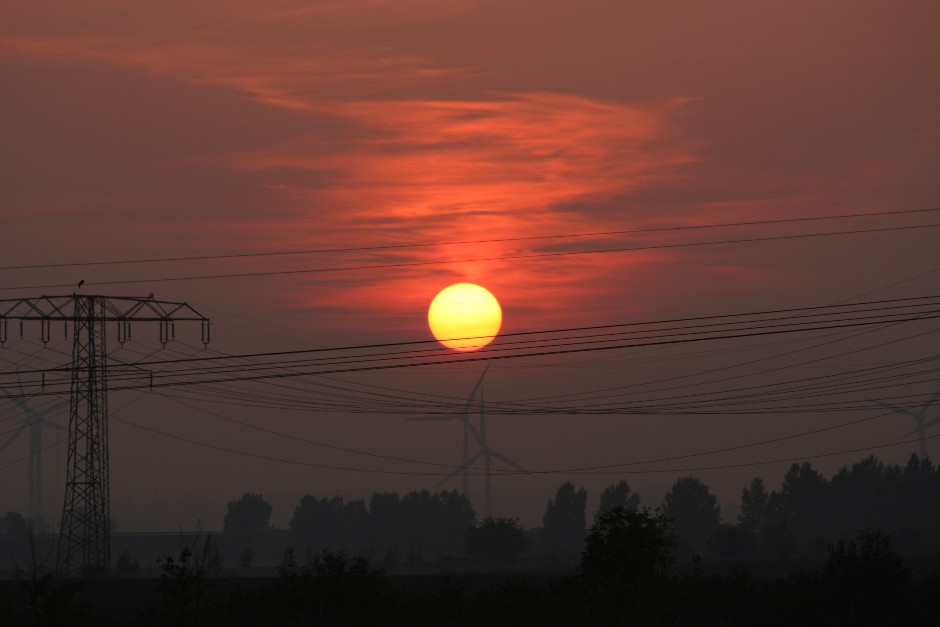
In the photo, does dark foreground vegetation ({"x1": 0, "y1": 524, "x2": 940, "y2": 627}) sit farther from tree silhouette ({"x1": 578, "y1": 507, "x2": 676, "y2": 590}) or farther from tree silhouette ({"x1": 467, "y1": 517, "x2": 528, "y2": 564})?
tree silhouette ({"x1": 467, "y1": 517, "x2": 528, "y2": 564})

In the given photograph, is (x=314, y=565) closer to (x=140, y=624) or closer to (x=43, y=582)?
(x=140, y=624)

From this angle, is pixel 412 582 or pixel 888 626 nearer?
pixel 888 626

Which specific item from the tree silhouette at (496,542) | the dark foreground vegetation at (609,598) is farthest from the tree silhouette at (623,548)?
the tree silhouette at (496,542)

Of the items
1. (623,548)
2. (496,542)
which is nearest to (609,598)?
(623,548)

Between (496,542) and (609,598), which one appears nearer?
(609,598)

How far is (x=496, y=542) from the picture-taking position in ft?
596

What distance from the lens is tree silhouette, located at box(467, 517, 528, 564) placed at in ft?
593

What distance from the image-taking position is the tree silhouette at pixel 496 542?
181 m

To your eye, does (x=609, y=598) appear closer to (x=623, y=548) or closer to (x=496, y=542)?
(x=623, y=548)

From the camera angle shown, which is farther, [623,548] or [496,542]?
[496,542]

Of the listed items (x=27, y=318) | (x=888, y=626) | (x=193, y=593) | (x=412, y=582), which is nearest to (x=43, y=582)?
(x=193, y=593)

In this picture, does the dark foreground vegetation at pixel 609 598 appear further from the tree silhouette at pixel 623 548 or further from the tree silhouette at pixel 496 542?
the tree silhouette at pixel 496 542

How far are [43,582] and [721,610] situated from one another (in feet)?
104

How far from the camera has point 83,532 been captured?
80.9 meters
